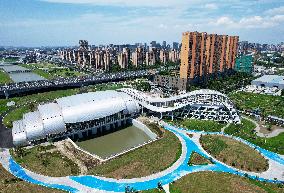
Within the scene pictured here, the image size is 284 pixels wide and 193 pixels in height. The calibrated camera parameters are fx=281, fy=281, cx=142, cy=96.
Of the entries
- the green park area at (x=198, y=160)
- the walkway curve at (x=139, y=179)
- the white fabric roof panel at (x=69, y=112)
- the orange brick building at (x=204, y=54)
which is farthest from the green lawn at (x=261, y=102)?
the white fabric roof panel at (x=69, y=112)

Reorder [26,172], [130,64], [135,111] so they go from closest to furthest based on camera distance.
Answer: [26,172] → [135,111] → [130,64]

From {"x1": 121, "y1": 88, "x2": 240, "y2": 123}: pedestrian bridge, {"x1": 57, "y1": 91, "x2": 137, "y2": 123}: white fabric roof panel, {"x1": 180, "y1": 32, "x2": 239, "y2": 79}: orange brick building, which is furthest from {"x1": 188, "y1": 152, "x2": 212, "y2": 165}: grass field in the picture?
{"x1": 180, "y1": 32, "x2": 239, "y2": 79}: orange brick building

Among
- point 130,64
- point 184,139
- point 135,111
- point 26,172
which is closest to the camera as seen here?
point 26,172

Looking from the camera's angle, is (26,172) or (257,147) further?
(257,147)

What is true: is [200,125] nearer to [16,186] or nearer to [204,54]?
[16,186]

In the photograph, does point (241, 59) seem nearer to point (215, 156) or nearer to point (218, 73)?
Answer: point (218, 73)

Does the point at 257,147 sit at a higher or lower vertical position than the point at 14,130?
lower

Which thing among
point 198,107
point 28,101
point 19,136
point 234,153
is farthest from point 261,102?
point 28,101

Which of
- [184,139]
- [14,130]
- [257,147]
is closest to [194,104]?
[184,139]
